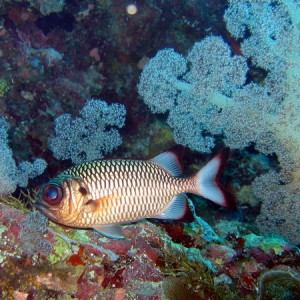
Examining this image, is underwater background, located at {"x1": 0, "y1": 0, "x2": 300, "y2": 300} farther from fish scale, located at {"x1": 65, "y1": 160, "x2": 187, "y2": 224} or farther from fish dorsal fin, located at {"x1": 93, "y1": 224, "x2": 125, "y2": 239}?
fish scale, located at {"x1": 65, "y1": 160, "x2": 187, "y2": 224}

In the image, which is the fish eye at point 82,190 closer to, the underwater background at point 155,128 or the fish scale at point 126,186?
the fish scale at point 126,186

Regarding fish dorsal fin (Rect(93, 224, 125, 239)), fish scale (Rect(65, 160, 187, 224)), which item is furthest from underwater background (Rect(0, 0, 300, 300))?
fish scale (Rect(65, 160, 187, 224))

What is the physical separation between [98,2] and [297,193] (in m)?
4.49

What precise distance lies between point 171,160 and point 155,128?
2823 millimetres

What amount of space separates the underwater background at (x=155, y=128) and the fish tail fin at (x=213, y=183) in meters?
0.69

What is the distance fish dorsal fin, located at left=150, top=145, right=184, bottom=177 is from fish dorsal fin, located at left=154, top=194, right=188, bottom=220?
0.86ft

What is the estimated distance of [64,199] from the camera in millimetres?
2926

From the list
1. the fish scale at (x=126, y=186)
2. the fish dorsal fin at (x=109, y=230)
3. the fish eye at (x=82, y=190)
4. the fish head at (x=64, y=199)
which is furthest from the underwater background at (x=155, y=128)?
the fish eye at (x=82, y=190)

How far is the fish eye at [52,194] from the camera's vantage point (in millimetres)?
2869

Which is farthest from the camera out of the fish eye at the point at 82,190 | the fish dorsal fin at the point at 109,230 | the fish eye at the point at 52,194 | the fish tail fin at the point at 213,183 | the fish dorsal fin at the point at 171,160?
the fish dorsal fin at the point at 171,160

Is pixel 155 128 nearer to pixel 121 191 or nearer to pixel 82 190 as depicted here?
pixel 121 191

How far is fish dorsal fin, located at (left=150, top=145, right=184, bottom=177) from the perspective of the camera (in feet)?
11.1

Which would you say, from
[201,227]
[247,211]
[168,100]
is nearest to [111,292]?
[201,227]

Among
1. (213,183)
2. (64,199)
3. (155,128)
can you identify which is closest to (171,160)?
(213,183)
